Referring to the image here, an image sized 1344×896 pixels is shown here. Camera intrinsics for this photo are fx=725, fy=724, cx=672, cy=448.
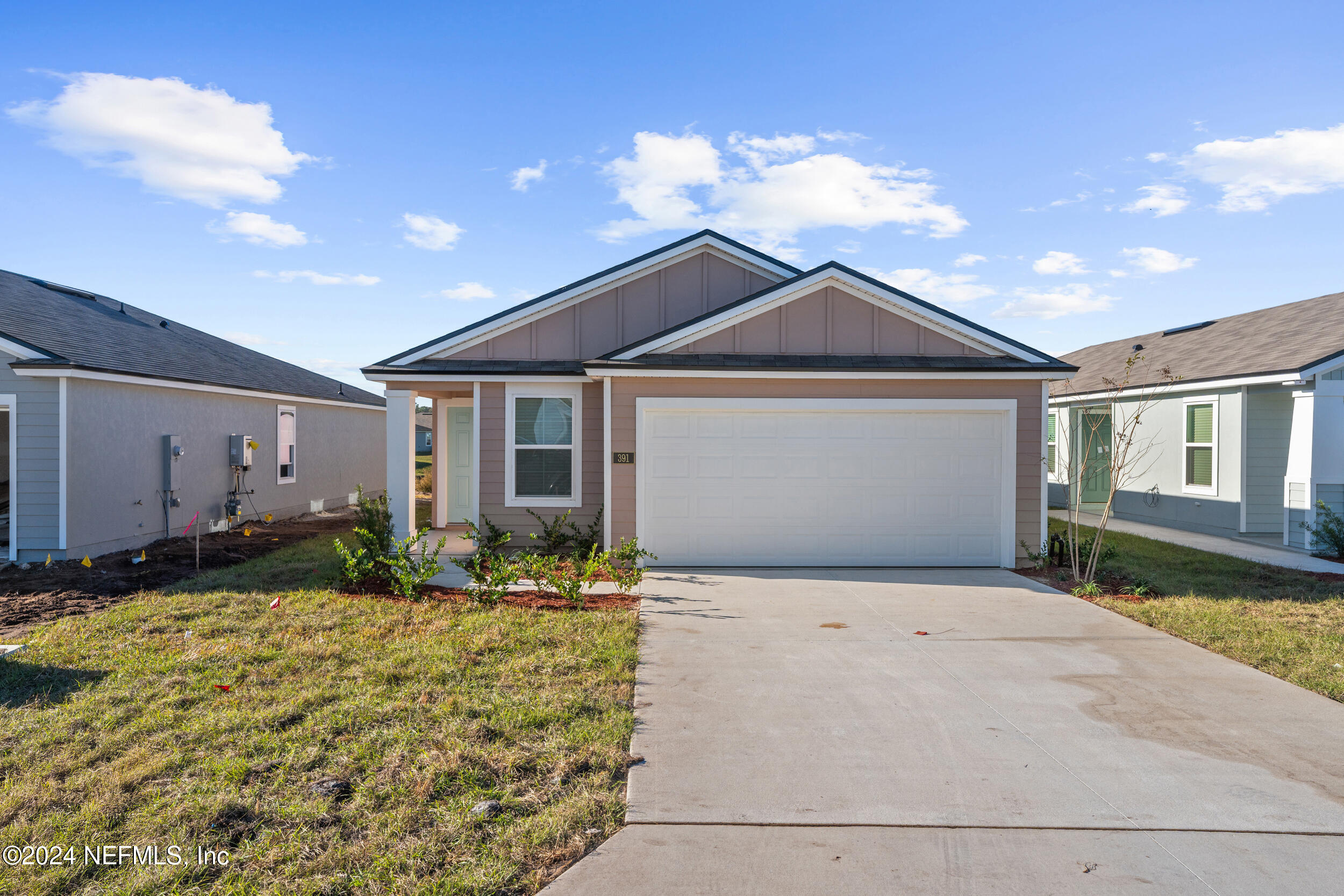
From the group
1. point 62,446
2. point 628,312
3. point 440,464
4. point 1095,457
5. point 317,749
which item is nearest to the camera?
point 317,749

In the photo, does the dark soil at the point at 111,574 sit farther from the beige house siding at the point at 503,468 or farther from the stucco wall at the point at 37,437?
the beige house siding at the point at 503,468

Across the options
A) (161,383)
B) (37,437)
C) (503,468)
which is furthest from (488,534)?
(37,437)

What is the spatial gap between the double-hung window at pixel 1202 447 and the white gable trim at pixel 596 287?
8.36m

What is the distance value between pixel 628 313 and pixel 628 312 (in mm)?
18

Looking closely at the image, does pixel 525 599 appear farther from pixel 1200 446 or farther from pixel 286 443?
pixel 1200 446

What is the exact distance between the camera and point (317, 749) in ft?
13.4

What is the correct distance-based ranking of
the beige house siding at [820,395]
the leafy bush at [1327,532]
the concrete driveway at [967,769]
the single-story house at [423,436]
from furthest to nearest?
the single-story house at [423,436]
the leafy bush at [1327,532]
the beige house siding at [820,395]
the concrete driveway at [967,769]

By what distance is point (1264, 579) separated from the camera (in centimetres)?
931

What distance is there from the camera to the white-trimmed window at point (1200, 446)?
13234 mm

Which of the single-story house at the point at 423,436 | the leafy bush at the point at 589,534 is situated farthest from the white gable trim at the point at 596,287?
the single-story house at the point at 423,436

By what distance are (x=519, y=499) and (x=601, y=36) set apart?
8.49 m

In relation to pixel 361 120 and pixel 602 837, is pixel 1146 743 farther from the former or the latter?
pixel 361 120

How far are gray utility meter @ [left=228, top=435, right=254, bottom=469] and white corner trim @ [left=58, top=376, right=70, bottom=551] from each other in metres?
3.86

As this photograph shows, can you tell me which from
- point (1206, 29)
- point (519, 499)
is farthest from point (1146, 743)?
point (1206, 29)
